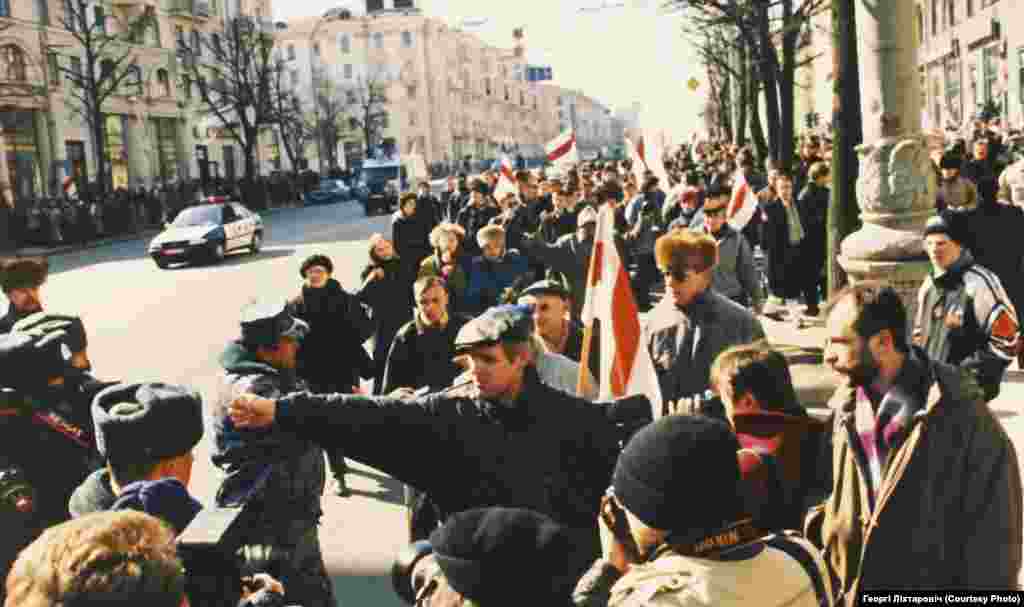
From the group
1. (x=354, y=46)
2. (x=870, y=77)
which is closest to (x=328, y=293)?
(x=870, y=77)

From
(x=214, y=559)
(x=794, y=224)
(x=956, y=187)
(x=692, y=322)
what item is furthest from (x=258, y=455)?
(x=794, y=224)

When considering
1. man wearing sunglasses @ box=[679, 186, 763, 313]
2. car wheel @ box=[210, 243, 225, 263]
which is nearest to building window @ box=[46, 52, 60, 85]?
car wheel @ box=[210, 243, 225, 263]

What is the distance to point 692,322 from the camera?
4992 mm

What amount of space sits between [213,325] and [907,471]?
13255 millimetres

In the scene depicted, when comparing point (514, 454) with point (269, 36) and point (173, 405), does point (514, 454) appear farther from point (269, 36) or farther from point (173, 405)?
point (269, 36)

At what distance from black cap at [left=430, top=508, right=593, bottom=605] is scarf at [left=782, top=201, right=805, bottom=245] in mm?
10694

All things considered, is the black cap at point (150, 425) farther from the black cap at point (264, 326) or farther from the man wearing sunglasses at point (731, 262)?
the man wearing sunglasses at point (731, 262)

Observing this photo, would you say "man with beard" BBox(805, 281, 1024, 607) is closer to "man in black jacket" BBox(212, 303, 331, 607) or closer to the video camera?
the video camera

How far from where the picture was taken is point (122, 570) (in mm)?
1995

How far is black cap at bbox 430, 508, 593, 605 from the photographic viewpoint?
2.19 meters

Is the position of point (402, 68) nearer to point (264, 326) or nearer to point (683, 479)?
point (264, 326)

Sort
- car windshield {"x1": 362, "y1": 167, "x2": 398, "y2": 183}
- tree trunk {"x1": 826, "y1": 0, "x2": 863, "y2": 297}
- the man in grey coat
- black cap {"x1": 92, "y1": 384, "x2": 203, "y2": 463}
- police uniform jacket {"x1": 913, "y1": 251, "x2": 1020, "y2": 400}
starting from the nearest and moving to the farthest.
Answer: black cap {"x1": 92, "y1": 384, "x2": 203, "y2": 463}
police uniform jacket {"x1": 913, "y1": 251, "x2": 1020, "y2": 400}
the man in grey coat
tree trunk {"x1": 826, "y1": 0, "x2": 863, "y2": 297}
car windshield {"x1": 362, "y1": 167, "x2": 398, "y2": 183}

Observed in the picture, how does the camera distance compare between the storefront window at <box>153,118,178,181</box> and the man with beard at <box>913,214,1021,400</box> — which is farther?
the storefront window at <box>153,118,178,181</box>

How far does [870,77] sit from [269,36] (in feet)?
218
